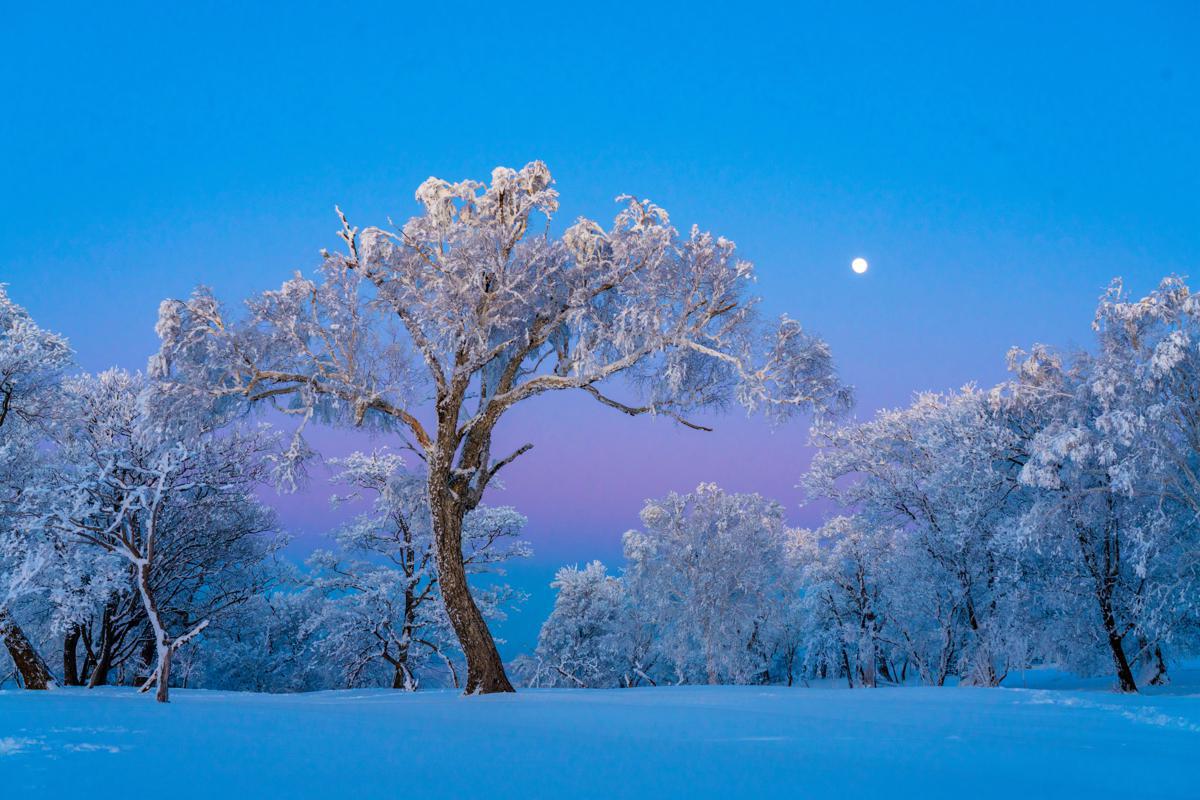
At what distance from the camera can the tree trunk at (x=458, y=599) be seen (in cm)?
1173

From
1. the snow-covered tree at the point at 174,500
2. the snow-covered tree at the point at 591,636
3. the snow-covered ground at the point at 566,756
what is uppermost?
the snow-covered tree at the point at 174,500

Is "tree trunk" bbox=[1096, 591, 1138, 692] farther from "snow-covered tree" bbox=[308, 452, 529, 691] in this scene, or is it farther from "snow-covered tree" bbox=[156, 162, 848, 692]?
"snow-covered tree" bbox=[308, 452, 529, 691]

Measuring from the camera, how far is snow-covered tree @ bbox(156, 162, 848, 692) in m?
12.2

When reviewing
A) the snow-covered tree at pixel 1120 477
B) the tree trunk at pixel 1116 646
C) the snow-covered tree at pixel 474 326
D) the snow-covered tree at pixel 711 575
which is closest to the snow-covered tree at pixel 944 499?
the snow-covered tree at pixel 1120 477

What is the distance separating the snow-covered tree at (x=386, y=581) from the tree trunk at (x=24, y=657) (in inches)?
360

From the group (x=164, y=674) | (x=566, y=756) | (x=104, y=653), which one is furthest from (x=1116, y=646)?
(x=104, y=653)

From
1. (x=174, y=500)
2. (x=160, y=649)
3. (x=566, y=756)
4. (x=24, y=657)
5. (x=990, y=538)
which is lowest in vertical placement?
(x=24, y=657)

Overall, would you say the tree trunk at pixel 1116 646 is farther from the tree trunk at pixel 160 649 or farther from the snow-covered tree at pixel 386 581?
the tree trunk at pixel 160 649

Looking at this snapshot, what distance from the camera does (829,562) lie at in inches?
1389

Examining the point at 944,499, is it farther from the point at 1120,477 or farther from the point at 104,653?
the point at 104,653

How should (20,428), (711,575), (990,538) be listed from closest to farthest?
(20,428) → (990,538) → (711,575)

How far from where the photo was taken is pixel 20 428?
19.1 metres

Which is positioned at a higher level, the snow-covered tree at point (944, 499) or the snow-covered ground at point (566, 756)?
the snow-covered tree at point (944, 499)

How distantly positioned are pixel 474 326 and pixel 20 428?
14.9 meters
